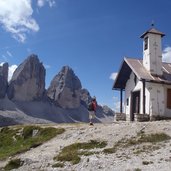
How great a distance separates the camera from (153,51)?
134ft

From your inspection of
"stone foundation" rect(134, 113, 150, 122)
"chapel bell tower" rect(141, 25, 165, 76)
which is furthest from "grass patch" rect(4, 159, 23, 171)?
"chapel bell tower" rect(141, 25, 165, 76)

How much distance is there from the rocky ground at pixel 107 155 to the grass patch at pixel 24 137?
1.20 metres

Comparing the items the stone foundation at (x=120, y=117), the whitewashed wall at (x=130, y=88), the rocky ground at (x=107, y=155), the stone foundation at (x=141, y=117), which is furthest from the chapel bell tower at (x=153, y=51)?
the rocky ground at (x=107, y=155)

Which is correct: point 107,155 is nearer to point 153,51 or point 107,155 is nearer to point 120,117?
point 153,51

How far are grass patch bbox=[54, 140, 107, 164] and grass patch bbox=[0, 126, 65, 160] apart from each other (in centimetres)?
411

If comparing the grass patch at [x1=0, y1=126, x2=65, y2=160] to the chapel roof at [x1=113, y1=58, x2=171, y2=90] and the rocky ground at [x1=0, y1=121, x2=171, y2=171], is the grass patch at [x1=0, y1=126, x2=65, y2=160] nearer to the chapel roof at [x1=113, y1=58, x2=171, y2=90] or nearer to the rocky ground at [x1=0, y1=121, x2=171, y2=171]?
the rocky ground at [x1=0, y1=121, x2=171, y2=171]

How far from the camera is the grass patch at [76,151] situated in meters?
20.7

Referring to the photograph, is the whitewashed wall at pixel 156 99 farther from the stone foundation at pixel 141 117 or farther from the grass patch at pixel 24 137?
the grass patch at pixel 24 137

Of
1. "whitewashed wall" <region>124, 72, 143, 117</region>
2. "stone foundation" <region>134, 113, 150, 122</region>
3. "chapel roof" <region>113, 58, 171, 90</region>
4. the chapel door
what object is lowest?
"stone foundation" <region>134, 113, 150, 122</region>

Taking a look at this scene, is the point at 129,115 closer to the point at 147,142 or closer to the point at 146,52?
the point at 146,52

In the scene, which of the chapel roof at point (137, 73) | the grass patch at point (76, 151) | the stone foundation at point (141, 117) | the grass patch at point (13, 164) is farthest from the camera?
the chapel roof at point (137, 73)

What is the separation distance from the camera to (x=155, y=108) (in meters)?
38.8

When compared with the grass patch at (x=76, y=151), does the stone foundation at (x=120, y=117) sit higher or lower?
higher

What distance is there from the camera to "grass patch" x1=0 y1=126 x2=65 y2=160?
28.4 meters
